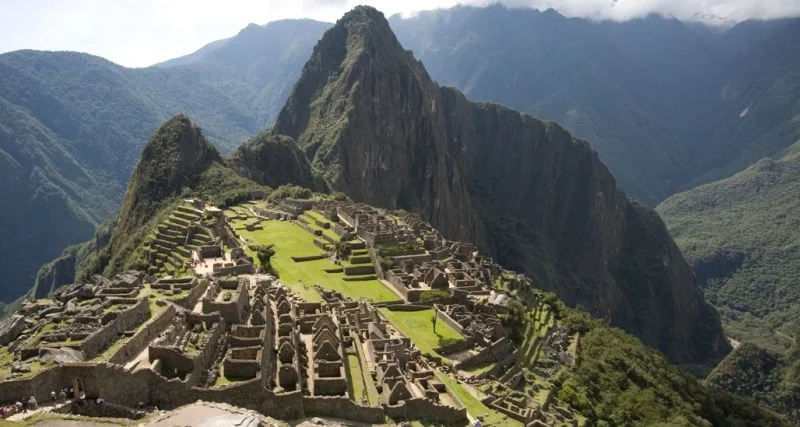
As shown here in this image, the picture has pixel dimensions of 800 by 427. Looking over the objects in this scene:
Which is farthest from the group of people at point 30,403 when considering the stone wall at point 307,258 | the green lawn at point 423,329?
the stone wall at point 307,258

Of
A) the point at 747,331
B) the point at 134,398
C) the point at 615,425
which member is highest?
the point at 134,398

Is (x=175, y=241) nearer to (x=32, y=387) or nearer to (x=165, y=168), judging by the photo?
(x=32, y=387)

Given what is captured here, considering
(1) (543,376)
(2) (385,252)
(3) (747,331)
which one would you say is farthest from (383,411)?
(3) (747,331)

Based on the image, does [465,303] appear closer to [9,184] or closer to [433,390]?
[433,390]

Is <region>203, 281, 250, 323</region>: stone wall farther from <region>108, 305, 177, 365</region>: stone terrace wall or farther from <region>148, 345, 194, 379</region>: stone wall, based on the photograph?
<region>148, 345, 194, 379</region>: stone wall

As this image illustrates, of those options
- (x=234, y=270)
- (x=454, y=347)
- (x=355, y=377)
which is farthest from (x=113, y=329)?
(x=454, y=347)

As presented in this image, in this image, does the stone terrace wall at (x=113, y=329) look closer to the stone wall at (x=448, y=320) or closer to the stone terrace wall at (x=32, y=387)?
the stone terrace wall at (x=32, y=387)
